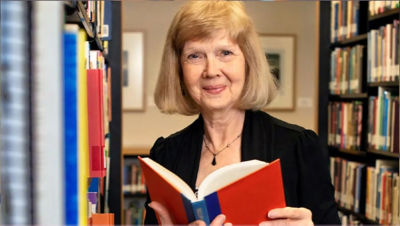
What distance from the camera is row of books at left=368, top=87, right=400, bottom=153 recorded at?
2.47 m

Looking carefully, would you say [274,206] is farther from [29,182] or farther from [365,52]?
[365,52]

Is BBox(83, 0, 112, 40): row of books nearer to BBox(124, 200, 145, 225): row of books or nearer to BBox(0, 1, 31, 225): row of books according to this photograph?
BBox(124, 200, 145, 225): row of books

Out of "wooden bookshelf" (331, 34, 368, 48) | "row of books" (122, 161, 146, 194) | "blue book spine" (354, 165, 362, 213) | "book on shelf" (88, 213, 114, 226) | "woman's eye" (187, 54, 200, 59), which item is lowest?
"blue book spine" (354, 165, 362, 213)

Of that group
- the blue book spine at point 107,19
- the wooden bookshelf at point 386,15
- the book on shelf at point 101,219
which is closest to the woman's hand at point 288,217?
the book on shelf at point 101,219

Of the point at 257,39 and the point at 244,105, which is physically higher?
the point at 257,39

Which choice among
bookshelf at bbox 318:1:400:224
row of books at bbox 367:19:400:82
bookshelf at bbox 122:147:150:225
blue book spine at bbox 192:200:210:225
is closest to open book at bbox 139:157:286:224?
blue book spine at bbox 192:200:210:225

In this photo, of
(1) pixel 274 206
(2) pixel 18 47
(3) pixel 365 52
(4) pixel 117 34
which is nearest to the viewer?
(2) pixel 18 47

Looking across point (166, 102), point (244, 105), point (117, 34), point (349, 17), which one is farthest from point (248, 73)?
point (349, 17)

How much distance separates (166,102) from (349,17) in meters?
2.14

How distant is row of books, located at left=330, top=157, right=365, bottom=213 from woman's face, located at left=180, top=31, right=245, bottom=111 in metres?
1.96

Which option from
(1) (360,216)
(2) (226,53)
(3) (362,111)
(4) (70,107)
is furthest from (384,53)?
(4) (70,107)

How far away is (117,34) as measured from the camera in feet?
5.10

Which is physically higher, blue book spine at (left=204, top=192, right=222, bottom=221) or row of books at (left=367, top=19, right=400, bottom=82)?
row of books at (left=367, top=19, right=400, bottom=82)

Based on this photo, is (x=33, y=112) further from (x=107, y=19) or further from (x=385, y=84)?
(x=385, y=84)
